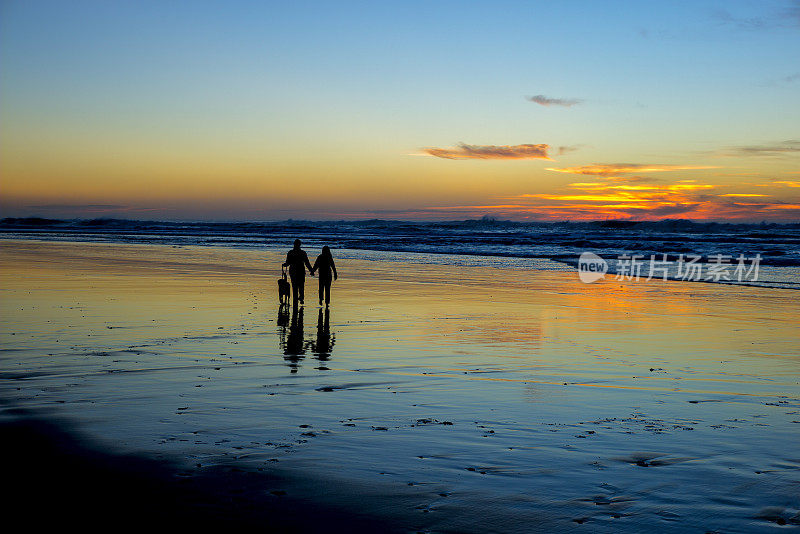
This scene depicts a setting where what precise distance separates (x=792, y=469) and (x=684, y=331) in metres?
8.42

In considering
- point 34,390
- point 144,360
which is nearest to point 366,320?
point 144,360

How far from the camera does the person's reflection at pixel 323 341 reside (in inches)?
425

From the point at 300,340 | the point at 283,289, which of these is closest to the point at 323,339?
the point at 300,340

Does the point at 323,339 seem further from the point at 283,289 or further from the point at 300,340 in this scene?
the point at 283,289

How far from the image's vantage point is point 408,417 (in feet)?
24.2

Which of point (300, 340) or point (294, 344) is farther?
point (300, 340)

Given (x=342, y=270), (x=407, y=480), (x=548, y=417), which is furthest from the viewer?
(x=342, y=270)

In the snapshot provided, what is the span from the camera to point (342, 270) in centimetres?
3048

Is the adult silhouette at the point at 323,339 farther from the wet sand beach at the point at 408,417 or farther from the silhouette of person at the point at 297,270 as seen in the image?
the silhouette of person at the point at 297,270

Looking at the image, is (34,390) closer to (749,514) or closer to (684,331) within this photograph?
(749,514)

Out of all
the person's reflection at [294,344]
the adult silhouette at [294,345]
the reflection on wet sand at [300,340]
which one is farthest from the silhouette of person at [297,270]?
the adult silhouette at [294,345]

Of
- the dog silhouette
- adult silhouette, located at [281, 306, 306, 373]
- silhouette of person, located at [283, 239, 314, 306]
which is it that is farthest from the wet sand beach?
silhouette of person, located at [283, 239, 314, 306]

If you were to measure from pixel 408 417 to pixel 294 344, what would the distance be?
4.89 metres

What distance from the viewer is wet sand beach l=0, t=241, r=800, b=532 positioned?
5016 millimetres
